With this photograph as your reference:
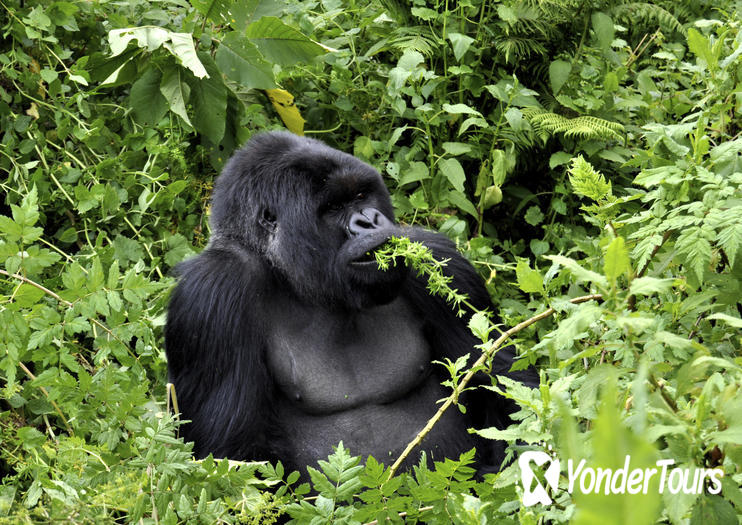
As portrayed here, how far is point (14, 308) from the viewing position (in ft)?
8.13

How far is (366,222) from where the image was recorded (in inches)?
113

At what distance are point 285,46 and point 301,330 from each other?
1.66 m

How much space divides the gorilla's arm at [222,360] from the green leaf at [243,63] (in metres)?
1.32

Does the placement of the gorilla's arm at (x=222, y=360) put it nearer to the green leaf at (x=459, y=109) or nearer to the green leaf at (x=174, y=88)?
the green leaf at (x=174, y=88)

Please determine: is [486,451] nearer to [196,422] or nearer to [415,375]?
[415,375]

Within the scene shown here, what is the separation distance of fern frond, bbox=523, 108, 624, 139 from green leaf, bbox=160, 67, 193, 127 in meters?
1.65

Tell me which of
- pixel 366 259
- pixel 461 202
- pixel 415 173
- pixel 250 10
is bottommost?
pixel 461 202

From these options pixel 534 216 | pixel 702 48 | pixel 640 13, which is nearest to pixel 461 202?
pixel 534 216

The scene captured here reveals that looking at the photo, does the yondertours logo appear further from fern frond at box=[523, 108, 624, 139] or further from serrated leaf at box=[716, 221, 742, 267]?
fern frond at box=[523, 108, 624, 139]

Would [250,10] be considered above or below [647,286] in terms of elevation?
above

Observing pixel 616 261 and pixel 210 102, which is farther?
pixel 210 102

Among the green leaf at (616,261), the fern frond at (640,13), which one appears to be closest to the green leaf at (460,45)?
the fern frond at (640,13)

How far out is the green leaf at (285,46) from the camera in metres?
4.07

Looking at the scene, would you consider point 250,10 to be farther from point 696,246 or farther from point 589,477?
point 589,477
